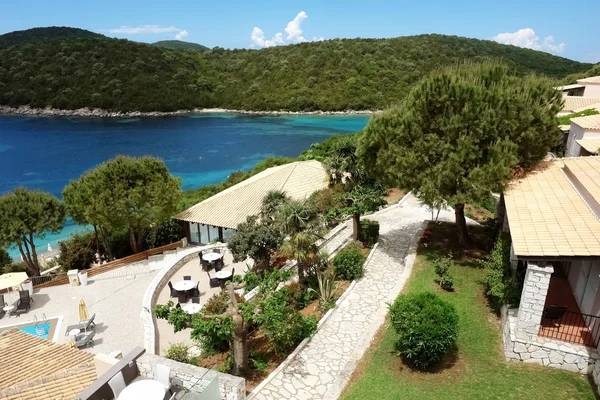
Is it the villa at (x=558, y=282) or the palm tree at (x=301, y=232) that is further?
the palm tree at (x=301, y=232)

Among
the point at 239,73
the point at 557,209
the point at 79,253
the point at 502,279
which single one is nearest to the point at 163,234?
the point at 79,253

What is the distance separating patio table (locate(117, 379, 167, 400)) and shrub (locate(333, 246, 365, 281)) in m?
8.45

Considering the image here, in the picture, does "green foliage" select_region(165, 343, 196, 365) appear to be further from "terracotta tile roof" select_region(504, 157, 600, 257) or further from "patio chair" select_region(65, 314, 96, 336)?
"terracotta tile roof" select_region(504, 157, 600, 257)

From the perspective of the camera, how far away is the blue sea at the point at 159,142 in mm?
65812

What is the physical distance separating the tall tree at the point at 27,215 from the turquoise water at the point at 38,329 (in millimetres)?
9251

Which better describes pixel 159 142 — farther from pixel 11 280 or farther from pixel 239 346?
pixel 239 346

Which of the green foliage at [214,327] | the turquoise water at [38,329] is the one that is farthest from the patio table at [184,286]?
the green foliage at [214,327]

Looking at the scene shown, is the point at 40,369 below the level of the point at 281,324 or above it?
below

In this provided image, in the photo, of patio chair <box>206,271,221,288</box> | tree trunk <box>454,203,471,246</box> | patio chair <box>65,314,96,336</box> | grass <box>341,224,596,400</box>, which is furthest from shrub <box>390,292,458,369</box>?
patio chair <box>65,314,96,336</box>

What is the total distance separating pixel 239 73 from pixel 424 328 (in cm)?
13983

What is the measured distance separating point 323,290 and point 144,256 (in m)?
15.9

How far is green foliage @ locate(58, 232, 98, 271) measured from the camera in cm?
2773

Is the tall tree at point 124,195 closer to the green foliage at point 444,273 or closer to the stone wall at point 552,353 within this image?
the green foliage at point 444,273

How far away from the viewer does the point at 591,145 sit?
19281 mm
